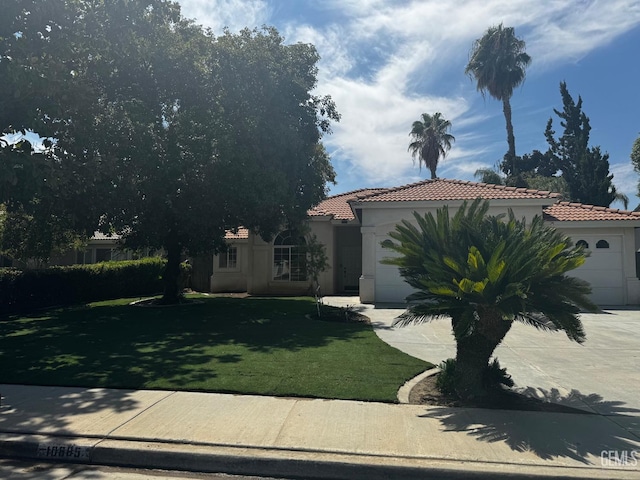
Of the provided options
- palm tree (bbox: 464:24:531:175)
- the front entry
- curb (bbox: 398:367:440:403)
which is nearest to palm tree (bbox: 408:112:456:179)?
palm tree (bbox: 464:24:531:175)

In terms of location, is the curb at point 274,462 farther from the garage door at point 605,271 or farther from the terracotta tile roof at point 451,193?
the garage door at point 605,271

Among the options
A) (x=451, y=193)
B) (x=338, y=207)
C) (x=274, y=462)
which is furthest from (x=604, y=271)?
(x=274, y=462)

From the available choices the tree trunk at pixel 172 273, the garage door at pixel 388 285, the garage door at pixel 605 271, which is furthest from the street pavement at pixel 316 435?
the garage door at pixel 605 271

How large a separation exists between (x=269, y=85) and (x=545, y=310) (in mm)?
10641

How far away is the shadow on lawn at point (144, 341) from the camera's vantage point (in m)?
7.39

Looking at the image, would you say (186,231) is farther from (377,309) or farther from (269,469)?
(269,469)

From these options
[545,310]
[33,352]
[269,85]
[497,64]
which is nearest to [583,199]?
[497,64]

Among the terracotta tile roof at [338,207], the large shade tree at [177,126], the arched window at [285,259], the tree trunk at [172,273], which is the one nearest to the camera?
the large shade tree at [177,126]

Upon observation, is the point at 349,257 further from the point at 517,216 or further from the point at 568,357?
the point at 568,357

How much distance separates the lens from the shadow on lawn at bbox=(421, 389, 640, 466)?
4.69m

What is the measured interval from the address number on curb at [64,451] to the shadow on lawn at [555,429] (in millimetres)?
3800

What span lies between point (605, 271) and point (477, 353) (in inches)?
534

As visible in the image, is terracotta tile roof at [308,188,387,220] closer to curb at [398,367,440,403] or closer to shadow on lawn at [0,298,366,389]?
shadow on lawn at [0,298,366,389]

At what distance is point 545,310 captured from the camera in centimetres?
618
